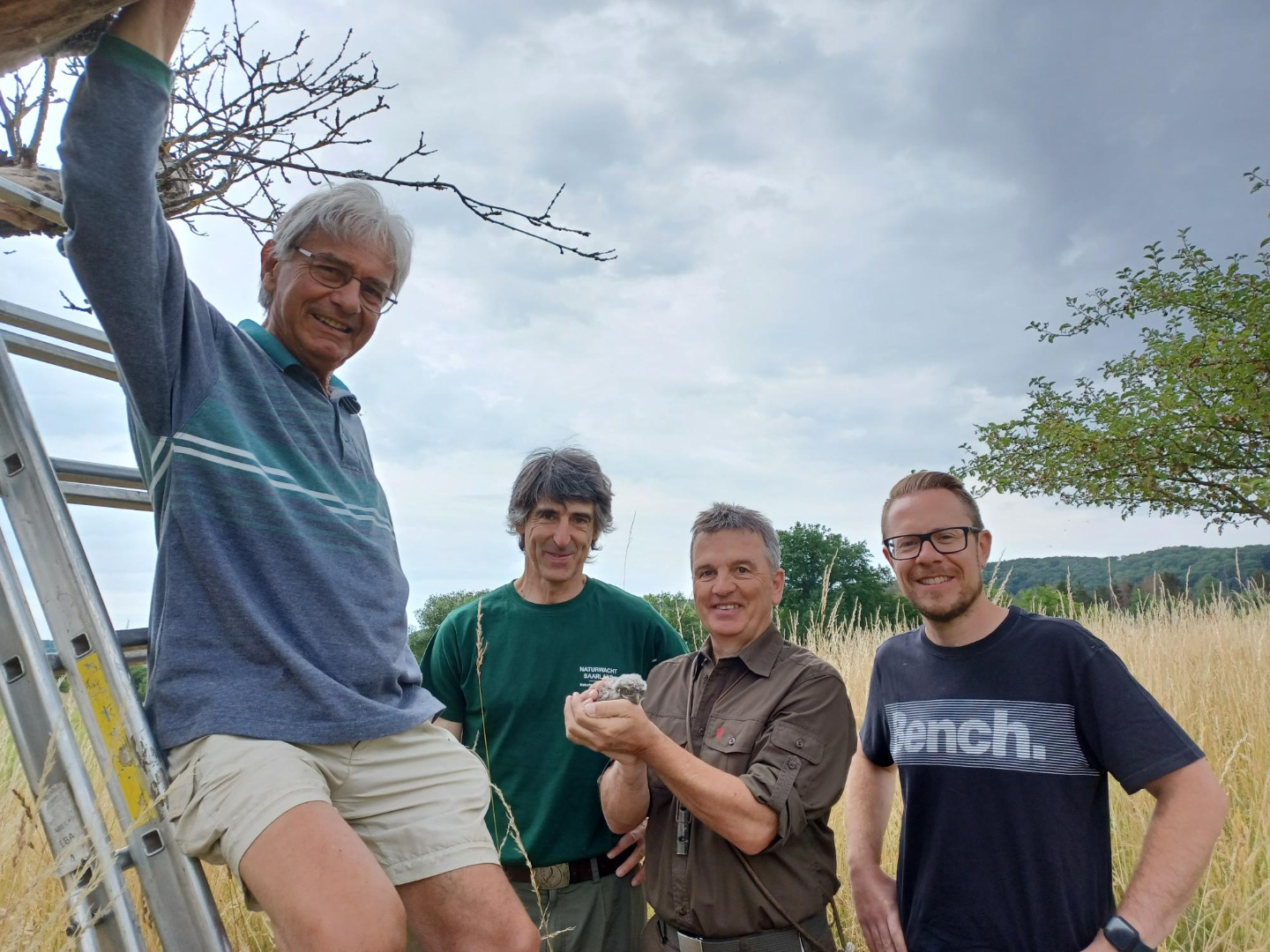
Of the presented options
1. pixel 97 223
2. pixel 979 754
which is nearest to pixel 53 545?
pixel 97 223

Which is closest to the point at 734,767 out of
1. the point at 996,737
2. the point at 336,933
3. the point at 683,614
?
the point at 996,737

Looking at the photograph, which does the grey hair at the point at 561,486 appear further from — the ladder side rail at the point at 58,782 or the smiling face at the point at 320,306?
the ladder side rail at the point at 58,782

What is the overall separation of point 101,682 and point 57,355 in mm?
809

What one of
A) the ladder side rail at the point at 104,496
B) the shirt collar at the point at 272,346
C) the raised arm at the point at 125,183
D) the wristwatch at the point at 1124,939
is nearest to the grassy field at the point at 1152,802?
the ladder side rail at the point at 104,496

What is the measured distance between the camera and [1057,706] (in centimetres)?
234

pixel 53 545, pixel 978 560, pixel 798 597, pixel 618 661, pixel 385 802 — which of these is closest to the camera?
pixel 53 545

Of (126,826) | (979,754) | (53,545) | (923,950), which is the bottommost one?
(923,950)

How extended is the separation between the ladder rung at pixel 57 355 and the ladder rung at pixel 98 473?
214 millimetres

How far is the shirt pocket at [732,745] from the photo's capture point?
8.27 feet

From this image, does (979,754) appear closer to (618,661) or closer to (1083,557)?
(618,661)

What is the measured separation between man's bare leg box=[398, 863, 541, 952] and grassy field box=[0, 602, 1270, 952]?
624 millimetres

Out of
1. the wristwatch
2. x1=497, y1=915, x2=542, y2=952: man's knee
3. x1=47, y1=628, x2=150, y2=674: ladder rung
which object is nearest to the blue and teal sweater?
x1=47, y1=628, x2=150, y2=674: ladder rung

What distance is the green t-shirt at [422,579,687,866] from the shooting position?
2904mm

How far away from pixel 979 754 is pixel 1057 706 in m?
0.24
